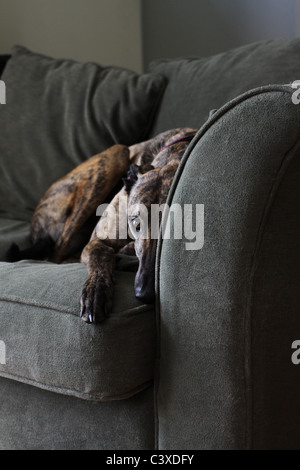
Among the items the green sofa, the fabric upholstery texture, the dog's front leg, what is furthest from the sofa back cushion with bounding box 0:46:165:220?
the fabric upholstery texture

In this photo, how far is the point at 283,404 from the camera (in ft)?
3.83

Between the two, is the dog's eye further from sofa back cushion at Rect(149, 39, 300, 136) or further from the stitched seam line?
sofa back cushion at Rect(149, 39, 300, 136)

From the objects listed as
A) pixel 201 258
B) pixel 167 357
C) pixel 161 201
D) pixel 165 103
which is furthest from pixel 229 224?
pixel 165 103

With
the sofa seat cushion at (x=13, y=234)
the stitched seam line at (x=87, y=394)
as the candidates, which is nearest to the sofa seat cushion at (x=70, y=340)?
the stitched seam line at (x=87, y=394)

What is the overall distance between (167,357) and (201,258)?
226 millimetres

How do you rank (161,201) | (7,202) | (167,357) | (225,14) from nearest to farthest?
(167,357)
(161,201)
(7,202)
(225,14)

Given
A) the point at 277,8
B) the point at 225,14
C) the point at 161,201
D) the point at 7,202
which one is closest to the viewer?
the point at 161,201

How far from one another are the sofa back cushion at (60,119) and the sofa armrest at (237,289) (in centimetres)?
117

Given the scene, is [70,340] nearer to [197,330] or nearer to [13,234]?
[197,330]

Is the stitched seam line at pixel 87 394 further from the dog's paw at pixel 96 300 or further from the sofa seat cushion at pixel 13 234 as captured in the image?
the sofa seat cushion at pixel 13 234

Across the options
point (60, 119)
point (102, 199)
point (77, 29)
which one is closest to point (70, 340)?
point (102, 199)

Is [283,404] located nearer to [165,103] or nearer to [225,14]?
[165,103]

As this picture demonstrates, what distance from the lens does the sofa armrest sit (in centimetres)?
106

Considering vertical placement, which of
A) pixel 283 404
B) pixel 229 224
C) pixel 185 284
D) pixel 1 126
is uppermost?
pixel 1 126
